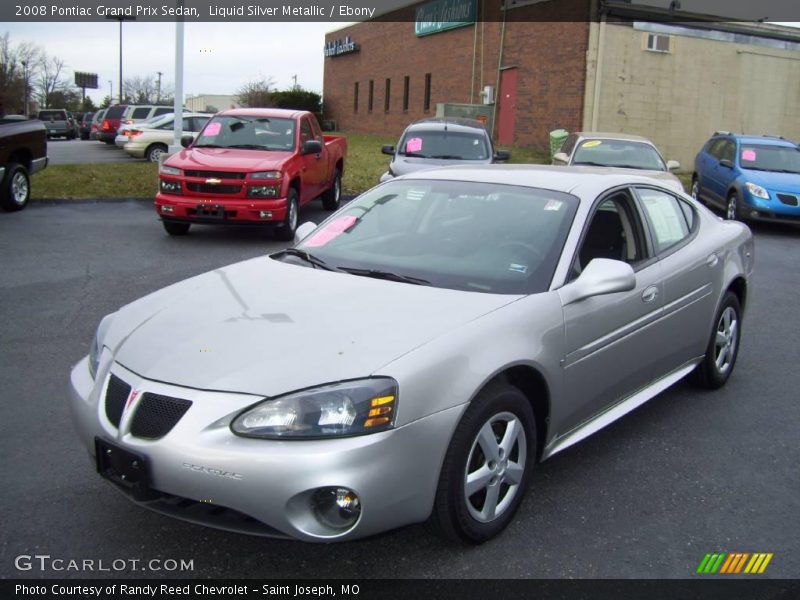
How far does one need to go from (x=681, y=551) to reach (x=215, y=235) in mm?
9446

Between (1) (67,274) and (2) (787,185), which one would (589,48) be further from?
(1) (67,274)

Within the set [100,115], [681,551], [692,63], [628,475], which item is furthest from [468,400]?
[100,115]

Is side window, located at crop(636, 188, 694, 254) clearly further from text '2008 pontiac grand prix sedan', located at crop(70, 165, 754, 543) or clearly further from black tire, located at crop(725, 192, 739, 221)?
black tire, located at crop(725, 192, 739, 221)

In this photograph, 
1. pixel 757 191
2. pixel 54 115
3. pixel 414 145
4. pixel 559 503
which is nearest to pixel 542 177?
pixel 559 503

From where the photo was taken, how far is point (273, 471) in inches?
110

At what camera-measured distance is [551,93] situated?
1038 inches

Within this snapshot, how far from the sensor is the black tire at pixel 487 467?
3.14 metres

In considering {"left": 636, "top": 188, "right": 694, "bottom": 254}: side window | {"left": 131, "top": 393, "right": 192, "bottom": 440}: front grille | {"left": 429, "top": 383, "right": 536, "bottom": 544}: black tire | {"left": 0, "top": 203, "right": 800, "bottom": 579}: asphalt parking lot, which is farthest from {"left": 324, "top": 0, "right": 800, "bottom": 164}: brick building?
{"left": 131, "top": 393, "right": 192, "bottom": 440}: front grille

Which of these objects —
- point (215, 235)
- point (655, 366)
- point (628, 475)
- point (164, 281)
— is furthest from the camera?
point (215, 235)

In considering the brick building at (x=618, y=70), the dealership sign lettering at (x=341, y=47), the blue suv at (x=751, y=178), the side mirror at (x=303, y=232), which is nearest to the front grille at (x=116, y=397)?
the side mirror at (x=303, y=232)

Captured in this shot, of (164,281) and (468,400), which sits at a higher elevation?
(468,400)

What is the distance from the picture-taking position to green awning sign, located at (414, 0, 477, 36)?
31.2 metres

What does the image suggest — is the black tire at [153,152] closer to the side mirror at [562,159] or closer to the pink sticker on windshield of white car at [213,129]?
the pink sticker on windshield of white car at [213,129]

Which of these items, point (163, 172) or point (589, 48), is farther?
point (589, 48)
